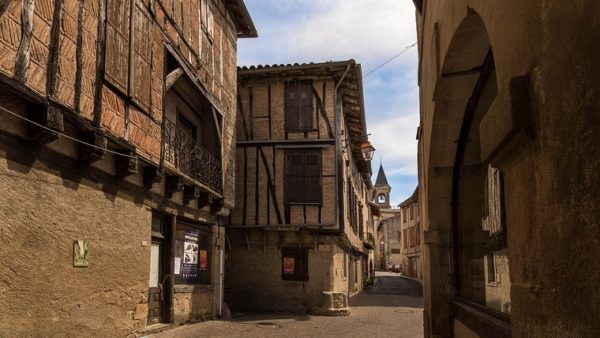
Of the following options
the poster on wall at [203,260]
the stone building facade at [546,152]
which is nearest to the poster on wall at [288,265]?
the poster on wall at [203,260]

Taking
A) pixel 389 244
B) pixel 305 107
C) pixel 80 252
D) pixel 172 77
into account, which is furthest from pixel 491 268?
pixel 389 244

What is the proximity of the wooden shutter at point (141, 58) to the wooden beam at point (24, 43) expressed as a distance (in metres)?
2.43

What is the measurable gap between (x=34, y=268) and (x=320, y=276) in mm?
10440

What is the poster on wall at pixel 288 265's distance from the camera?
1558 cm

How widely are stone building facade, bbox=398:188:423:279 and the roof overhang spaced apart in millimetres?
26787

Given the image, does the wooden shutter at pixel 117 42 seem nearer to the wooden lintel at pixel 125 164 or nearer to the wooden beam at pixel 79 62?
the wooden beam at pixel 79 62

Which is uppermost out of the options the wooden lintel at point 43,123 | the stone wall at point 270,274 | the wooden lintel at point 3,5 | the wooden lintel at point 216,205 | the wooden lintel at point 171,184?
the wooden lintel at point 3,5

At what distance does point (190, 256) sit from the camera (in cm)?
1168

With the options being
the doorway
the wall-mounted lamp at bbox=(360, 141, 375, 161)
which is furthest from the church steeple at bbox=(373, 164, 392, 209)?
the doorway

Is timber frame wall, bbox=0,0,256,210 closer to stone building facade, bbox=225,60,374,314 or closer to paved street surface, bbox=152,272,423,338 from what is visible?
paved street surface, bbox=152,272,423,338

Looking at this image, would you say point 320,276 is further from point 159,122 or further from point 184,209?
point 159,122

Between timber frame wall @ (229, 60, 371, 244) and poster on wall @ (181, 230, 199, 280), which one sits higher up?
timber frame wall @ (229, 60, 371, 244)

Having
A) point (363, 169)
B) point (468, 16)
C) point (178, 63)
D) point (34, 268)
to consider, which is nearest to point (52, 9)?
point (34, 268)

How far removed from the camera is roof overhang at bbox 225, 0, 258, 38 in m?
13.9
